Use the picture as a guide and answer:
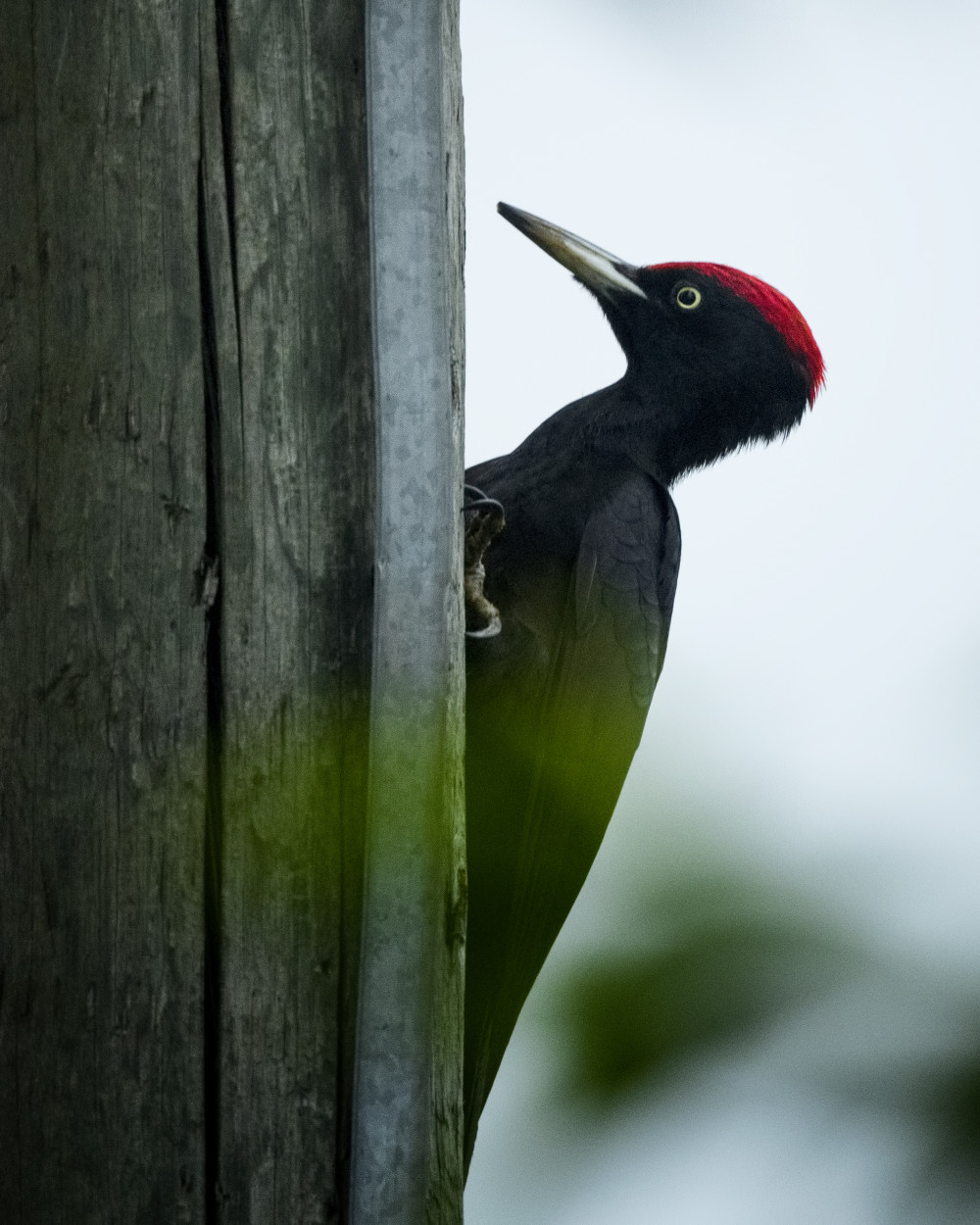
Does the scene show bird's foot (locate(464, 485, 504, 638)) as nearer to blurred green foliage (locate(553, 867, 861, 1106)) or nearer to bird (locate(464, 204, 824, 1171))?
bird (locate(464, 204, 824, 1171))

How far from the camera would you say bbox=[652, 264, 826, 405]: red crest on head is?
3859 mm

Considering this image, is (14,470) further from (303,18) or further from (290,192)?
(303,18)

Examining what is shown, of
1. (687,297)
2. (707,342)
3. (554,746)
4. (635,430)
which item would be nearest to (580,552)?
(635,430)

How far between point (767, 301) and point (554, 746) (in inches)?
114

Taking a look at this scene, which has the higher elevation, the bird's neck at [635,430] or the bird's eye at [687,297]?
the bird's eye at [687,297]

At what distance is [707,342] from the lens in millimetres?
3836

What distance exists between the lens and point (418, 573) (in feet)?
4.64

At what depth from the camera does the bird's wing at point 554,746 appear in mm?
1248

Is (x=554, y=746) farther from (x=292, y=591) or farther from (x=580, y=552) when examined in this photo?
(x=580, y=552)

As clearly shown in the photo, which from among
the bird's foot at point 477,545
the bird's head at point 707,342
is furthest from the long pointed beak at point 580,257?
the bird's foot at point 477,545

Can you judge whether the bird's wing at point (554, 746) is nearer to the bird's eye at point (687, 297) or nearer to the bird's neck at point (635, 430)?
the bird's neck at point (635, 430)

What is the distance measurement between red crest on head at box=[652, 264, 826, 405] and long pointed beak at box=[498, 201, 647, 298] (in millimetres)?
105

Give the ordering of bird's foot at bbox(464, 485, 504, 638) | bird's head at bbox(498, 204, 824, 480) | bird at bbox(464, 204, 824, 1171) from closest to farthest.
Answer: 1. bird at bbox(464, 204, 824, 1171)
2. bird's foot at bbox(464, 485, 504, 638)
3. bird's head at bbox(498, 204, 824, 480)

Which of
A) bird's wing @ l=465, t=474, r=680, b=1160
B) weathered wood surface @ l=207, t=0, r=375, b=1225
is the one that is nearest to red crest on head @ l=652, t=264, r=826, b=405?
bird's wing @ l=465, t=474, r=680, b=1160
